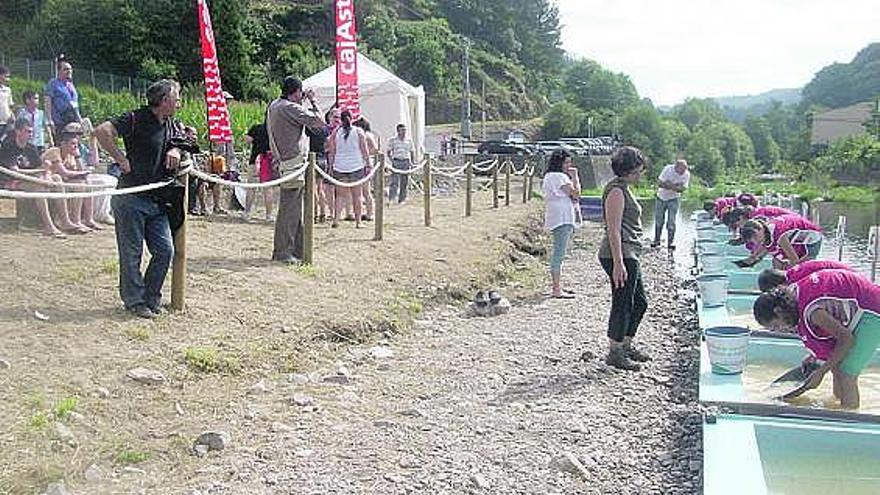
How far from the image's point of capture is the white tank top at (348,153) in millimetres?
10961

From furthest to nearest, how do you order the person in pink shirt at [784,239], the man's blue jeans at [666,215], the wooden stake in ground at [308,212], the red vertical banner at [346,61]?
the man's blue jeans at [666,215] < the red vertical banner at [346,61] < the wooden stake in ground at [308,212] < the person in pink shirt at [784,239]

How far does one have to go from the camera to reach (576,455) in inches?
200

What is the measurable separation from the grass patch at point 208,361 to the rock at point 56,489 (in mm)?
1701

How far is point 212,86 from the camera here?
12953 millimetres

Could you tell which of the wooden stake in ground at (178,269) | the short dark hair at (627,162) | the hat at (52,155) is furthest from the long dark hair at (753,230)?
the hat at (52,155)

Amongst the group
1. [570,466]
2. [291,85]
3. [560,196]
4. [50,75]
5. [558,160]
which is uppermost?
[50,75]

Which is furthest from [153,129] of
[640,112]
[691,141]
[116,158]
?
[691,141]

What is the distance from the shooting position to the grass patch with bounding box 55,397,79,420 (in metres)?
4.51

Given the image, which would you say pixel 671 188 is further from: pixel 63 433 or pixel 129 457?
pixel 63 433

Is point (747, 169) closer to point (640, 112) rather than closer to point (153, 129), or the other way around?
point (640, 112)

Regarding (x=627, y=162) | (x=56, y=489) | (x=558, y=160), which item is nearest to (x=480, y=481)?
(x=56, y=489)

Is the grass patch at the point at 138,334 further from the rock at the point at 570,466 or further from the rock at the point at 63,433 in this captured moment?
the rock at the point at 570,466

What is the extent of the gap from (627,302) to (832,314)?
1.81m

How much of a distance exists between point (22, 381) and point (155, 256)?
156cm
